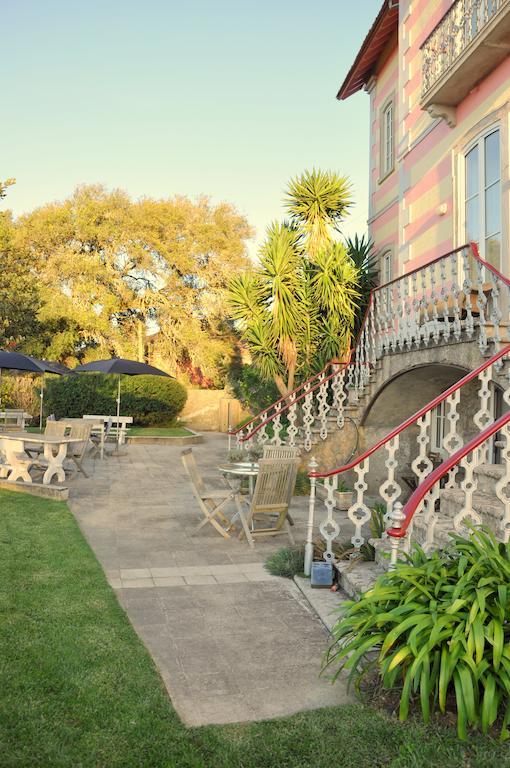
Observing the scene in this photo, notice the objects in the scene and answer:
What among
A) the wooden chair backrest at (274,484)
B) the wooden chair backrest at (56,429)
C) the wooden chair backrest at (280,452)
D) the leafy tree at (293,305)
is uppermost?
the leafy tree at (293,305)

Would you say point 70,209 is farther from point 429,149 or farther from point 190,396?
point 429,149

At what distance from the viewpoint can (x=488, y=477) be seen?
5.38 meters


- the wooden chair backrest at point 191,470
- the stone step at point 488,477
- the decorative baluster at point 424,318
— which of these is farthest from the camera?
the decorative baluster at point 424,318

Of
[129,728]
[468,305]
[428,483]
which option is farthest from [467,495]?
[468,305]

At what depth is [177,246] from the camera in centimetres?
2716

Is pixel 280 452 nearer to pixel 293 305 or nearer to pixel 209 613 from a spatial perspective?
pixel 209 613

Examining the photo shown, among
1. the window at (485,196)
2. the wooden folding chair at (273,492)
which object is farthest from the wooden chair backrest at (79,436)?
the window at (485,196)

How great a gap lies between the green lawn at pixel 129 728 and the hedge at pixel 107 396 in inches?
714

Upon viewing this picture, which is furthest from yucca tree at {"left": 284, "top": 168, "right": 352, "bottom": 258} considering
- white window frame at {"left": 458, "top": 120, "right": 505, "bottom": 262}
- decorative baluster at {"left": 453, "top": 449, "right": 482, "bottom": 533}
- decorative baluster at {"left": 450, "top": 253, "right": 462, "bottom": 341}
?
decorative baluster at {"left": 453, "top": 449, "right": 482, "bottom": 533}

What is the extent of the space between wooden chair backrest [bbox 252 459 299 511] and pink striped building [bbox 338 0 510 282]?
4.17m

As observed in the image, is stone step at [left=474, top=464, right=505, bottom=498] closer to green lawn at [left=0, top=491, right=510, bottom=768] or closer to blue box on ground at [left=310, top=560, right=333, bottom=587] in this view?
blue box on ground at [left=310, top=560, right=333, bottom=587]

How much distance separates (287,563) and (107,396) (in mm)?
17170

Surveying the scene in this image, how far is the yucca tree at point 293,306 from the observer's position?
13406 mm

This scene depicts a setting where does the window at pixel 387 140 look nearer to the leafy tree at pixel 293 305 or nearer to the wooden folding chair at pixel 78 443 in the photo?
the leafy tree at pixel 293 305
